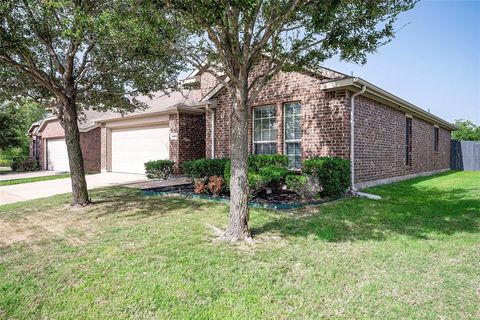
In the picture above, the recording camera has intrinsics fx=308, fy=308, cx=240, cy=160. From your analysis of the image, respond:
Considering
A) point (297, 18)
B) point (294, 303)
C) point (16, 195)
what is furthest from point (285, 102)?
point (16, 195)

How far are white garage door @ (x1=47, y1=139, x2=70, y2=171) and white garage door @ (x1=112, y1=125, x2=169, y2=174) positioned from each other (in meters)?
5.69

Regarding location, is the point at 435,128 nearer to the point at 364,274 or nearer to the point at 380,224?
the point at 380,224

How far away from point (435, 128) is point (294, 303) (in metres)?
18.8

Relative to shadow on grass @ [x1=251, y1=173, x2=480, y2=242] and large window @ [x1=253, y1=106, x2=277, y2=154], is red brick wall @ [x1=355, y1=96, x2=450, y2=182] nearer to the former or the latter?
shadow on grass @ [x1=251, y1=173, x2=480, y2=242]

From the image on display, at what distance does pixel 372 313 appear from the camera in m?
2.81

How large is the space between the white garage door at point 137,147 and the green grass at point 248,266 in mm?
8700

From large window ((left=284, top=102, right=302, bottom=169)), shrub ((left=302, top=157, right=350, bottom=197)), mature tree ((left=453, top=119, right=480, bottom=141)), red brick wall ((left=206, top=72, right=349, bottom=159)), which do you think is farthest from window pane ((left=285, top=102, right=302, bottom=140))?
mature tree ((left=453, top=119, right=480, bottom=141))

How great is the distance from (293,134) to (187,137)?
6.11 m

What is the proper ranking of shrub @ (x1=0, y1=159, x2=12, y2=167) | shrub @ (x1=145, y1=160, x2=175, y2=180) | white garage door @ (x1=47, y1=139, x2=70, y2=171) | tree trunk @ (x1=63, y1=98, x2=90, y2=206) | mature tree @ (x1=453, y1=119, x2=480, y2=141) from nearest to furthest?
tree trunk @ (x1=63, y1=98, x2=90, y2=206)
shrub @ (x1=145, y1=160, x2=175, y2=180)
white garage door @ (x1=47, y1=139, x2=70, y2=171)
shrub @ (x1=0, y1=159, x2=12, y2=167)
mature tree @ (x1=453, y1=119, x2=480, y2=141)

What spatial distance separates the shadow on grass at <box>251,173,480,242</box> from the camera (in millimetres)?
5344

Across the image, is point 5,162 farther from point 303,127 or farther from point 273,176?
point 273,176

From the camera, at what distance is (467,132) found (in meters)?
38.4

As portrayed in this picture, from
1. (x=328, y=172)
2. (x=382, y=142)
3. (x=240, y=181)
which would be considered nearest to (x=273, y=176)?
(x=328, y=172)

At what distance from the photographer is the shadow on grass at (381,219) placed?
5344mm
